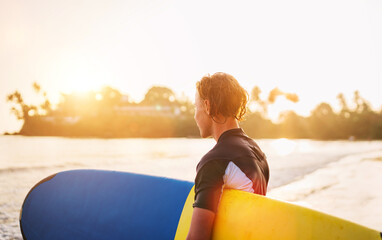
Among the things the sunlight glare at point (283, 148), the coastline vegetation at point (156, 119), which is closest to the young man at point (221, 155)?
the sunlight glare at point (283, 148)

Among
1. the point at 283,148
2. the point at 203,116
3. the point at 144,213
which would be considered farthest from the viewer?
the point at 283,148

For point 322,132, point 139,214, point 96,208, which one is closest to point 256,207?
point 139,214

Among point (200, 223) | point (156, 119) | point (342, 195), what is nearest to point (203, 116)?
point (200, 223)

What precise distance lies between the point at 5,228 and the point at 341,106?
262 ft

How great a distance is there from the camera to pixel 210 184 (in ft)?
4.42

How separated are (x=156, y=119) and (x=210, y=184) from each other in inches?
2088

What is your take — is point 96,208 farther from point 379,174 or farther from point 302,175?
point 379,174

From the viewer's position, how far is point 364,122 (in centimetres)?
6681

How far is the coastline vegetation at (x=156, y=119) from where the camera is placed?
52.2m

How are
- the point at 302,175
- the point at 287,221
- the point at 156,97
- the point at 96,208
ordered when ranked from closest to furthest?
the point at 287,221 < the point at 96,208 < the point at 302,175 < the point at 156,97

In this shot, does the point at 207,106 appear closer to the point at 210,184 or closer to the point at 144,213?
the point at 210,184

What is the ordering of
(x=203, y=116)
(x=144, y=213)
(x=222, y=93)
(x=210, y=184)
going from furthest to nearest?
(x=144, y=213), (x=203, y=116), (x=222, y=93), (x=210, y=184)

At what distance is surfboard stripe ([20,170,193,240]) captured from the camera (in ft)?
8.02

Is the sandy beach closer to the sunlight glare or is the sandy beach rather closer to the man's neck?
the man's neck
